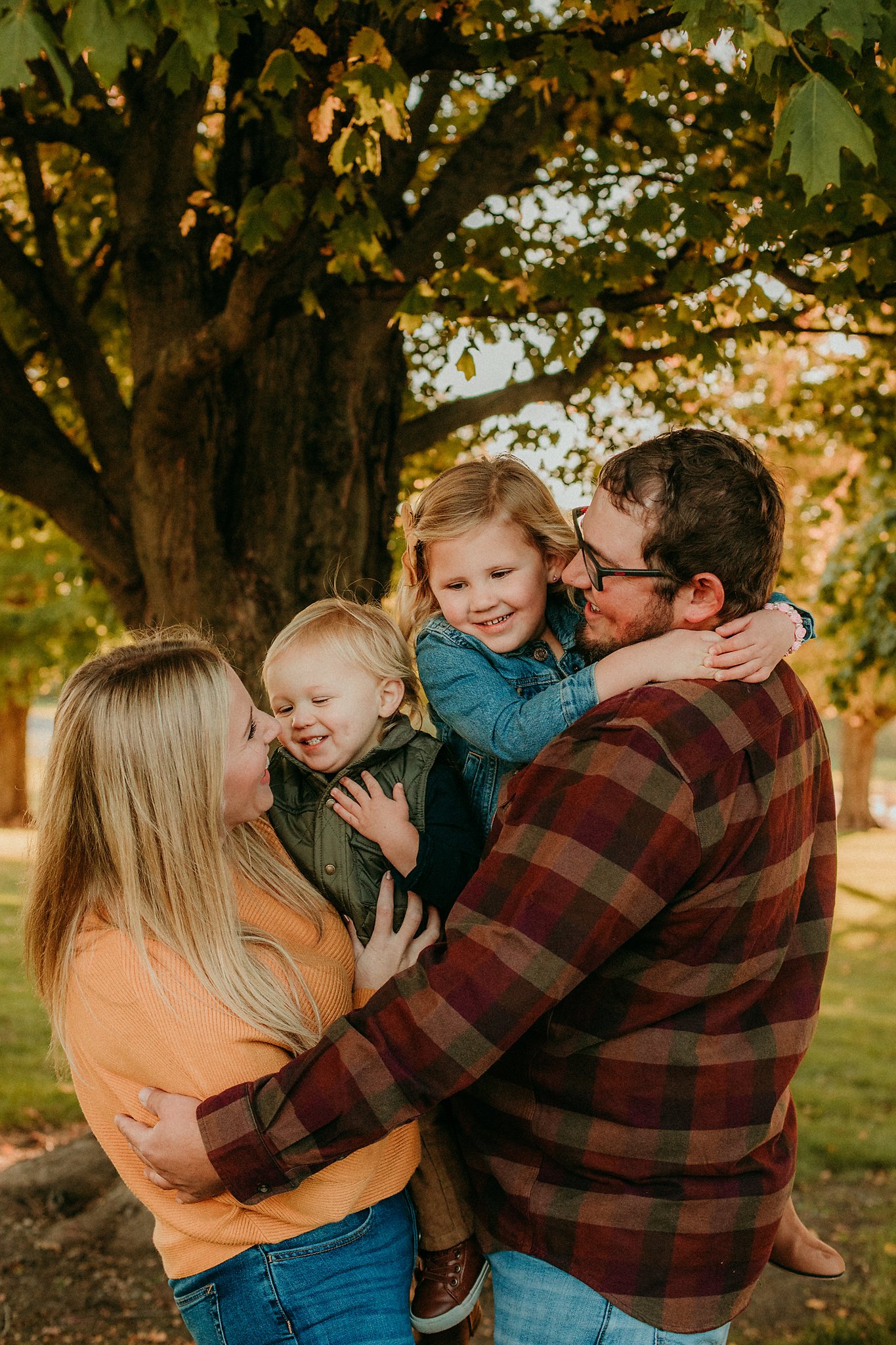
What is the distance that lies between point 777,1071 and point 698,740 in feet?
2.23

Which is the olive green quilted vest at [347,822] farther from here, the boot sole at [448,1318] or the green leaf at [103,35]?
the green leaf at [103,35]

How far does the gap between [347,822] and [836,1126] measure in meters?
6.03

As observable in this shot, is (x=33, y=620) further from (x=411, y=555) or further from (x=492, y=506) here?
(x=492, y=506)

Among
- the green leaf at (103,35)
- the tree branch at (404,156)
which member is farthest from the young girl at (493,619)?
the tree branch at (404,156)

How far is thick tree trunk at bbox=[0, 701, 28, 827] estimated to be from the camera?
826 inches

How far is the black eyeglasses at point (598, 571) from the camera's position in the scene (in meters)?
2.27

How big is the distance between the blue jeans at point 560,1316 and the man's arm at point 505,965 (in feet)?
1.65

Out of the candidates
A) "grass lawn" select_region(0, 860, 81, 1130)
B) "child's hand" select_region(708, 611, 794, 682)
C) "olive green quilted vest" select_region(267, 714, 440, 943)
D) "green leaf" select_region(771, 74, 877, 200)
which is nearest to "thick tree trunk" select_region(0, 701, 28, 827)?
"grass lawn" select_region(0, 860, 81, 1130)

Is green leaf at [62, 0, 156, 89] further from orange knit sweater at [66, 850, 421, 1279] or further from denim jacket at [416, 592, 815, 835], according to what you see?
orange knit sweater at [66, 850, 421, 1279]

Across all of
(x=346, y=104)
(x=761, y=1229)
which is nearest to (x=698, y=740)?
(x=761, y=1229)

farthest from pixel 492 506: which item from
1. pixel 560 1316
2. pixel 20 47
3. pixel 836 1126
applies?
pixel 836 1126

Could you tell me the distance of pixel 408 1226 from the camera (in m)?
2.45

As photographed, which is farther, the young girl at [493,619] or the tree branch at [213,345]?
the tree branch at [213,345]

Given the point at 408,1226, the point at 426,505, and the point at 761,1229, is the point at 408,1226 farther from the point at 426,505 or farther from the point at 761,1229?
the point at 426,505
